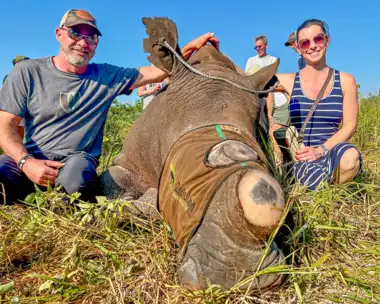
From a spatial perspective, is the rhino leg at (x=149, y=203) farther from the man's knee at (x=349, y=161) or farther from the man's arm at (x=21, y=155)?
the man's knee at (x=349, y=161)

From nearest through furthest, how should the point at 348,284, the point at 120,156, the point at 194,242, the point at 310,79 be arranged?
the point at 194,242
the point at 348,284
the point at 120,156
the point at 310,79

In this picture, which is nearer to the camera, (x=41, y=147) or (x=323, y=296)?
(x=323, y=296)

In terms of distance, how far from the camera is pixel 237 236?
2207 millimetres

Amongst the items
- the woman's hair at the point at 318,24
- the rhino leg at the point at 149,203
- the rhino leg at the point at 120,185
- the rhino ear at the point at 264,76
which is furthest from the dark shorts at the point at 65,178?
the woman's hair at the point at 318,24

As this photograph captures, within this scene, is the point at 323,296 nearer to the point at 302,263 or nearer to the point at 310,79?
the point at 302,263

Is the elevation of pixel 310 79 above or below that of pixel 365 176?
above

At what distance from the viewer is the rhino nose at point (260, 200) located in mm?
2100

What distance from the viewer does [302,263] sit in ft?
9.47

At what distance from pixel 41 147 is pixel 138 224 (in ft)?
6.51

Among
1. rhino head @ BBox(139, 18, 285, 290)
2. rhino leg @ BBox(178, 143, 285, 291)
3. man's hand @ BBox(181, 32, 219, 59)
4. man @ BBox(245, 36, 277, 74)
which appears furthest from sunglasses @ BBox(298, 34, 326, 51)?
man @ BBox(245, 36, 277, 74)

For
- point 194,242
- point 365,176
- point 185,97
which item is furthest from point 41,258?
point 365,176

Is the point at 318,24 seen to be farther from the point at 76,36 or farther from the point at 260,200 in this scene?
the point at 260,200

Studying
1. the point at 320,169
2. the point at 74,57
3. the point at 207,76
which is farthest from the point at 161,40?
the point at 320,169

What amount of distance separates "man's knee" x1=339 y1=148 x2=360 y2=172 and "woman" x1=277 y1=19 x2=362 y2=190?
25cm
